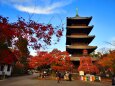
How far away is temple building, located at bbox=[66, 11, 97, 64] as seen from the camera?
50094 mm

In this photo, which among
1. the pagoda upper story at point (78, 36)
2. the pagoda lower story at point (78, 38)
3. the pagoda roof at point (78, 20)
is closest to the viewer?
the pagoda lower story at point (78, 38)

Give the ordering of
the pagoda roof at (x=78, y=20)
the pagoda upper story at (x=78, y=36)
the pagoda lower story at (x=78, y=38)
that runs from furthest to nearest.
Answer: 1. the pagoda roof at (x=78, y=20)
2. the pagoda upper story at (x=78, y=36)
3. the pagoda lower story at (x=78, y=38)

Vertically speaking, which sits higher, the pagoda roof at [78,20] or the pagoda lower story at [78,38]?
the pagoda roof at [78,20]

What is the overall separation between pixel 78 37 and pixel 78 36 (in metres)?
0.42

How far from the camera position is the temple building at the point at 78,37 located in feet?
164

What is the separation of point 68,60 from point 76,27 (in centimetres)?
834

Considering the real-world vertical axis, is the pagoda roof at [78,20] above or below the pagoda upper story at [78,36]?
above

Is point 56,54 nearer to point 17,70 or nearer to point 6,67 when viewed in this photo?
point 6,67

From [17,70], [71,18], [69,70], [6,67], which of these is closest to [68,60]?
[69,70]

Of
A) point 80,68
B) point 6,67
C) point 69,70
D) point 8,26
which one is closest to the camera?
point 8,26

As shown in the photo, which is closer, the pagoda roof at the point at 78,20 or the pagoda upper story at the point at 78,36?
the pagoda upper story at the point at 78,36

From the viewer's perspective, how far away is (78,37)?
167ft

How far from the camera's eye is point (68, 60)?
4866cm

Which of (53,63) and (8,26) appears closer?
(8,26)
